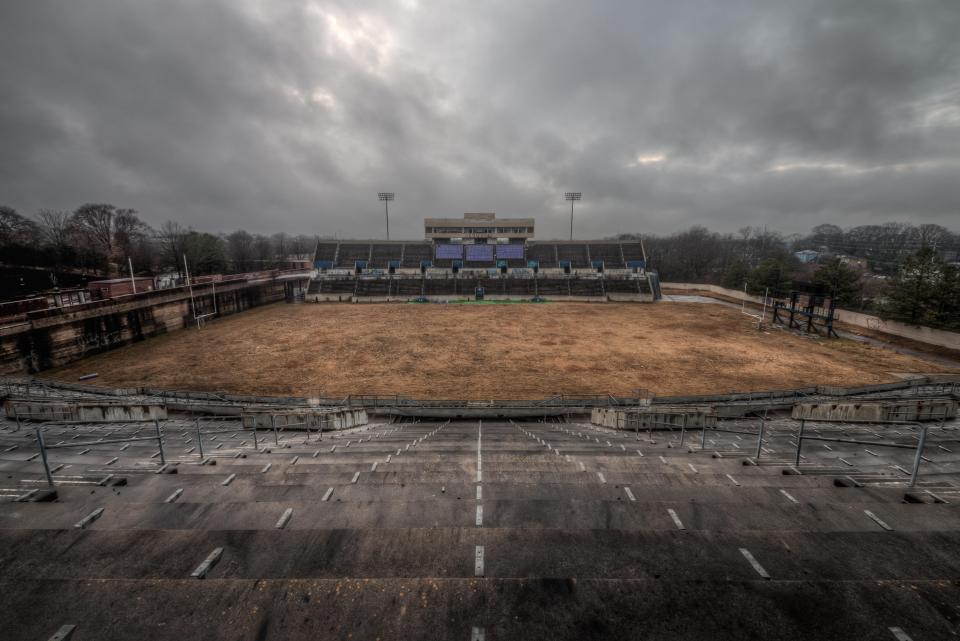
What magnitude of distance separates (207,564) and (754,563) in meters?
6.80

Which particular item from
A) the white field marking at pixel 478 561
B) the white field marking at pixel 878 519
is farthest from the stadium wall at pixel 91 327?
the white field marking at pixel 878 519

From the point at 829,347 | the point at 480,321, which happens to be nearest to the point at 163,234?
the point at 480,321

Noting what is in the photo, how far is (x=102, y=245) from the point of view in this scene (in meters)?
66.9

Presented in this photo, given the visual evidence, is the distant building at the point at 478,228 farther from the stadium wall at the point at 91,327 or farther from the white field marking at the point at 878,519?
the white field marking at the point at 878,519

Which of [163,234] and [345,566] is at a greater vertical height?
[163,234]

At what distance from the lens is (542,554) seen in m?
4.91

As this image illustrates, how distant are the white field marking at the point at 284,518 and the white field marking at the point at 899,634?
7223 millimetres

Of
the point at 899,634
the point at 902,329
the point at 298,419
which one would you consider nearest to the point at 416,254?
the point at 298,419

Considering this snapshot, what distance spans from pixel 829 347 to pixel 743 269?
3364 cm

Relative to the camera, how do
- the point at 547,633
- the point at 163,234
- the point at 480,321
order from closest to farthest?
the point at 547,633 → the point at 480,321 → the point at 163,234

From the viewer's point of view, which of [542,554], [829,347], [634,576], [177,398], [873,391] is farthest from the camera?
[829,347]

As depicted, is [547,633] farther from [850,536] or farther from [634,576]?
[850,536]

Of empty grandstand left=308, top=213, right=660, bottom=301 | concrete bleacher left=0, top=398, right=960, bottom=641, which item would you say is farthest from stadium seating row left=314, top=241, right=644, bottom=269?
concrete bleacher left=0, top=398, right=960, bottom=641

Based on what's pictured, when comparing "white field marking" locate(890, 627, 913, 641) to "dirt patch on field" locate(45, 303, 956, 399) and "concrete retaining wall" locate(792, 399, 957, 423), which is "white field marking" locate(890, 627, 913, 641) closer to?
"concrete retaining wall" locate(792, 399, 957, 423)
